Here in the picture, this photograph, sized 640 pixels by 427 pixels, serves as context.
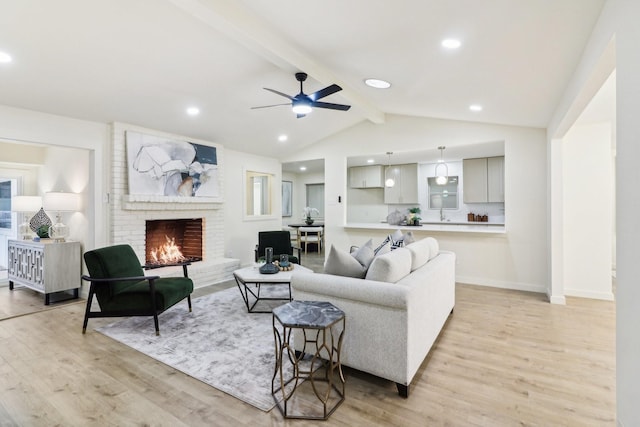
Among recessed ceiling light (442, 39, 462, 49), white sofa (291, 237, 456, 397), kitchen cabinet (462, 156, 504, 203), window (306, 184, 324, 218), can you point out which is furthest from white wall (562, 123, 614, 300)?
window (306, 184, 324, 218)

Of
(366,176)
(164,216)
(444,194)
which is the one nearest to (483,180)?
(444,194)

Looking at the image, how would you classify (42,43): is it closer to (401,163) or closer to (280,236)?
(280,236)

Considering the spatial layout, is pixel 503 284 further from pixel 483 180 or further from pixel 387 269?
pixel 387 269

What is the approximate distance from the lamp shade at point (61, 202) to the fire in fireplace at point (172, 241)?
Result: 0.98m

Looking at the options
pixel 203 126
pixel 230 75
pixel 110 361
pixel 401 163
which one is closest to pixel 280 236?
pixel 203 126

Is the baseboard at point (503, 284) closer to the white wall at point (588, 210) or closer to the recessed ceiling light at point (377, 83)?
the white wall at point (588, 210)

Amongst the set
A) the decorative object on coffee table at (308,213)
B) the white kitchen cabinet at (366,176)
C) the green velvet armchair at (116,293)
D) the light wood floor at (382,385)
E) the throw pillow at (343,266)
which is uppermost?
the white kitchen cabinet at (366,176)

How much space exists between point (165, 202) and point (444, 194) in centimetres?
606

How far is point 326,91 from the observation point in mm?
3348

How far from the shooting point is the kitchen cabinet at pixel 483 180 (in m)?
6.91

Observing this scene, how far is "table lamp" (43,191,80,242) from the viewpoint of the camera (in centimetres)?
441

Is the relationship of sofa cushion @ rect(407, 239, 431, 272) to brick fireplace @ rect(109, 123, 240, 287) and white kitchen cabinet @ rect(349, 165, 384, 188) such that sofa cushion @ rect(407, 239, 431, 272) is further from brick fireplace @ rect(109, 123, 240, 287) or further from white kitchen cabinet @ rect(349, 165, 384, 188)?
white kitchen cabinet @ rect(349, 165, 384, 188)

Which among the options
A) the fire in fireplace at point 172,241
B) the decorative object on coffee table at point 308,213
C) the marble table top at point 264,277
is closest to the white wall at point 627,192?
the marble table top at point 264,277

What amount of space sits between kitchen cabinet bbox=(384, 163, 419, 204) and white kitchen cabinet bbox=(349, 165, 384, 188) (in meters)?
0.27
